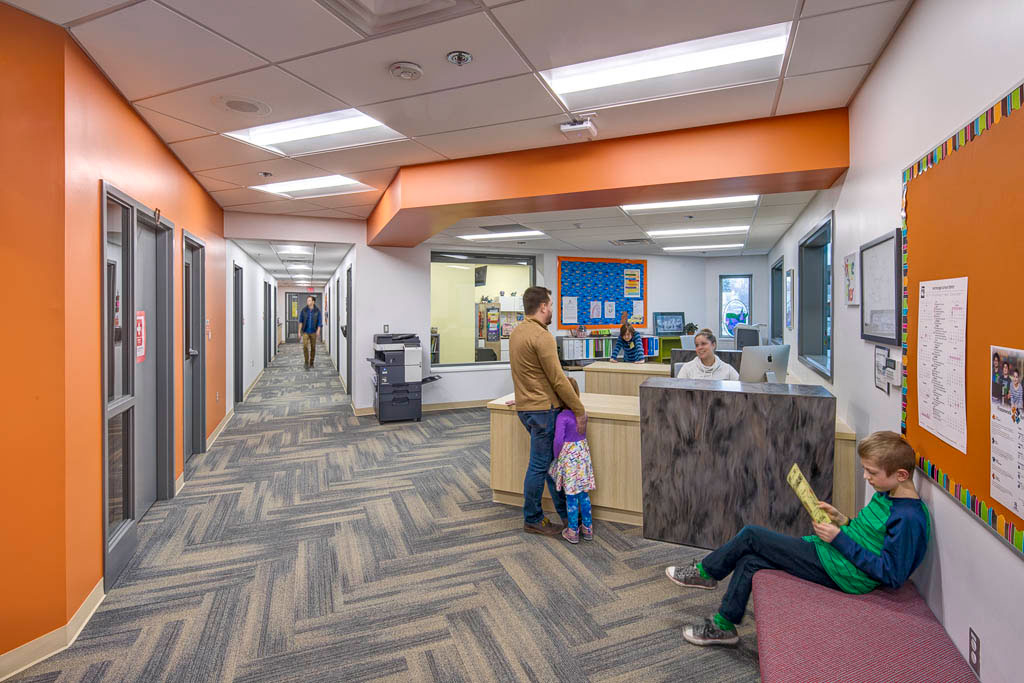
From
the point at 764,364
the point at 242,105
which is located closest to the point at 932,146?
the point at 764,364

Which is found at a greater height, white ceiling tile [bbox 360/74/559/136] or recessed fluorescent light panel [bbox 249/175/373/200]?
recessed fluorescent light panel [bbox 249/175/373/200]

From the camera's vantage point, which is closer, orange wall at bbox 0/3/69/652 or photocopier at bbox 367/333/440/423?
orange wall at bbox 0/3/69/652

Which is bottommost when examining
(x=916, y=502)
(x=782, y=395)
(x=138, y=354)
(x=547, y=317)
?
(x=916, y=502)

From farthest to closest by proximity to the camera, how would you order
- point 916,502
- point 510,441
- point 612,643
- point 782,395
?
1. point 510,441
2. point 782,395
3. point 612,643
4. point 916,502

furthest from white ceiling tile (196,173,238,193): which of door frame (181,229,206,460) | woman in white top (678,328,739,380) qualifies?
woman in white top (678,328,739,380)

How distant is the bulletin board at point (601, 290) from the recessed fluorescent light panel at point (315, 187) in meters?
3.88

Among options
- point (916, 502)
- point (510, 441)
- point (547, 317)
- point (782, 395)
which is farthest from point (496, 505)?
point (916, 502)

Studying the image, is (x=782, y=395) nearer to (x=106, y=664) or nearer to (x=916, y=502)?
(x=916, y=502)

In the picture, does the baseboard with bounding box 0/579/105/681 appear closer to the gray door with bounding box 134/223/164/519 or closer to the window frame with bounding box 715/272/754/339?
the gray door with bounding box 134/223/164/519

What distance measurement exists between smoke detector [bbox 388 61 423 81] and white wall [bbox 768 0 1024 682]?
6.20 feet

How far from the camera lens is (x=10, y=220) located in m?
1.82

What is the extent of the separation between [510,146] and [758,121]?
1487 mm

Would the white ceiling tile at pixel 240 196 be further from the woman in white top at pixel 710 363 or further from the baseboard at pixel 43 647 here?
the woman in white top at pixel 710 363

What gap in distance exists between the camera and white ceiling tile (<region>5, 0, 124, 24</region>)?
1.76 m
